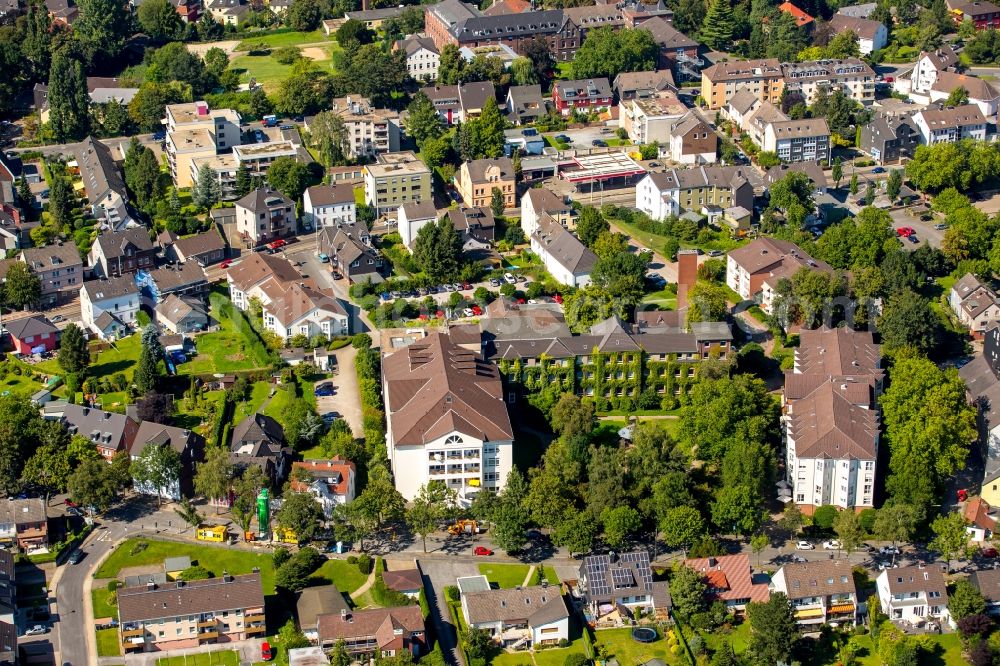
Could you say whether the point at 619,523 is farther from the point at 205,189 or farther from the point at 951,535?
the point at 205,189

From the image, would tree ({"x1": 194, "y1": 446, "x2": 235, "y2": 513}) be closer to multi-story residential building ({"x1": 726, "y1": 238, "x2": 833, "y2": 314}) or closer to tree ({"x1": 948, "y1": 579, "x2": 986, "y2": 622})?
tree ({"x1": 948, "y1": 579, "x2": 986, "y2": 622})

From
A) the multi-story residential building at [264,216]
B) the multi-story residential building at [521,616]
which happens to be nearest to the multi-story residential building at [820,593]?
the multi-story residential building at [521,616]

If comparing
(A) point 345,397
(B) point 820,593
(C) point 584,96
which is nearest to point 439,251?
(A) point 345,397

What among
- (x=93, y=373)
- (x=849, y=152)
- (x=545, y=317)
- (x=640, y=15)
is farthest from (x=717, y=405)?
(x=640, y=15)

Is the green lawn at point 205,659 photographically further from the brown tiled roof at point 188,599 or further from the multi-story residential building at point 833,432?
the multi-story residential building at point 833,432

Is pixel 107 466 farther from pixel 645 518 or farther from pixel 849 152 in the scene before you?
pixel 849 152

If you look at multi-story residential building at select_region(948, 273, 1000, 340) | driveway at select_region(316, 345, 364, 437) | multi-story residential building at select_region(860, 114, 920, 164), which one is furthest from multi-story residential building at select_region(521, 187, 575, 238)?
multi-story residential building at select_region(860, 114, 920, 164)
